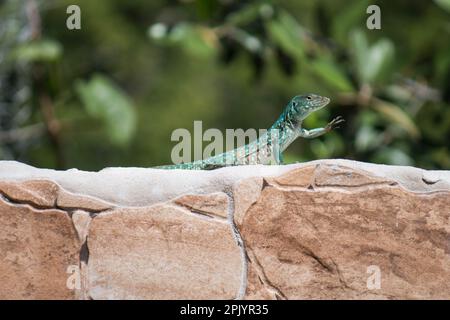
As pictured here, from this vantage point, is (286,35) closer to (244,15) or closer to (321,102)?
(244,15)

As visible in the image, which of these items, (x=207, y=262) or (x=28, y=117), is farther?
(x=28, y=117)

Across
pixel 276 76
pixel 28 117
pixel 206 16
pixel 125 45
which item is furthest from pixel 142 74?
pixel 206 16

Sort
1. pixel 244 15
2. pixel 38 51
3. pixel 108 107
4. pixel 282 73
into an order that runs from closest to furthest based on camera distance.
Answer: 1. pixel 244 15
2. pixel 38 51
3. pixel 108 107
4. pixel 282 73

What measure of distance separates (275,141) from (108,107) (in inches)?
113

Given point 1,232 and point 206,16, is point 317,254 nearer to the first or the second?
point 1,232

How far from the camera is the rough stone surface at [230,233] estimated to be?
4445 mm

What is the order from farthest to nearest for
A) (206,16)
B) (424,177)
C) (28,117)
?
A: (28,117), (206,16), (424,177)

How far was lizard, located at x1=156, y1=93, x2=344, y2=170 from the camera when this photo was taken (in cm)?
501

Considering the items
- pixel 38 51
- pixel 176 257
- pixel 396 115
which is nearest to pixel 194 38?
pixel 38 51

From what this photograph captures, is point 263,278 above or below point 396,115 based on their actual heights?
below

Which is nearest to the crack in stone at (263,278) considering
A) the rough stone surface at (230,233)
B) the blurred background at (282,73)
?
the rough stone surface at (230,233)

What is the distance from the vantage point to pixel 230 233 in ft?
14.8
